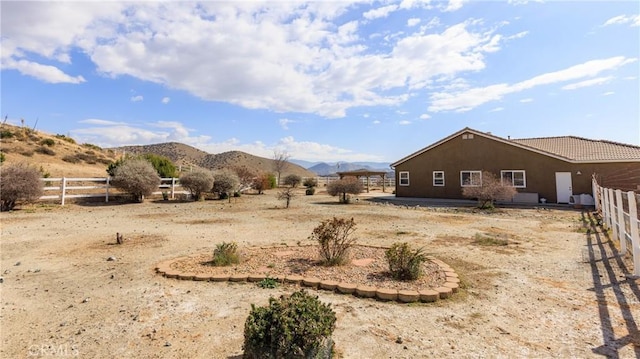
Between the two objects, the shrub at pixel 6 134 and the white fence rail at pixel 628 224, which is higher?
the shrub at pixel 6 134

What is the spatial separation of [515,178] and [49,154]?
129ft

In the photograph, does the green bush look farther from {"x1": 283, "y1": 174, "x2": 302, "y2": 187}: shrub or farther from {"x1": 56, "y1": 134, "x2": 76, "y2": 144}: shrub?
{"x1": 56, "y1": 134, "x2": 76, "y2": 144}: shrub

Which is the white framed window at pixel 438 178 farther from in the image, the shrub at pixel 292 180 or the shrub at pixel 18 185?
the shrub at pixel 18 185

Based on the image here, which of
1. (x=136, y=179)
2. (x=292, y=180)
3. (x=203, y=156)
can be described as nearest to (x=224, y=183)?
(x=136, y=179)

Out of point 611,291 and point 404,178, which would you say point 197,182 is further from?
point 611,291

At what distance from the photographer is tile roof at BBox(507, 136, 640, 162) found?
18.3 m

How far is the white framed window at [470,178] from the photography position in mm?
21498

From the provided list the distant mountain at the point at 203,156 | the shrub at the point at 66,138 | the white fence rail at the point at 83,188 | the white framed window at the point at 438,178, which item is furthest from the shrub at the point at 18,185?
the distant mountain at the point at 203,156

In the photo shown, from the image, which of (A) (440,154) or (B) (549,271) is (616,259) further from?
(A) (440,154)

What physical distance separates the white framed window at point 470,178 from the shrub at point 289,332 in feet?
70.3

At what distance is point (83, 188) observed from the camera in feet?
55.3

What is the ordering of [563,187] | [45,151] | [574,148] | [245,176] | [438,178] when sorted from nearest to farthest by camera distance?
1. [563,187]
2. [574,148]
3. [438,178]
4. [245,176]
5. [45,151]

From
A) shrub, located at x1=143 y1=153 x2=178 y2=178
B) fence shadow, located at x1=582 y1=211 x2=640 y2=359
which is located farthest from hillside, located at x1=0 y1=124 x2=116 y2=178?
fence shadow, located at x1=582 y1=211 x2=640 y2=359

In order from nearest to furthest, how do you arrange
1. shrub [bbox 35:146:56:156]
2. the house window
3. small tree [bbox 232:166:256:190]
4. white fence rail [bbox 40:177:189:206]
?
1. white fence rail [bbox 40:177:189:206]
2. the house window
3. small tree [bbox 232:166:256:190]
4. shrub [bbox 35:146:56:156]
